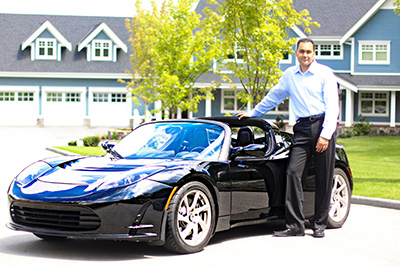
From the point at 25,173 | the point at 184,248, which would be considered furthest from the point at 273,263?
the point at 25,173

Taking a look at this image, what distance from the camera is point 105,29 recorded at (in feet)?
151

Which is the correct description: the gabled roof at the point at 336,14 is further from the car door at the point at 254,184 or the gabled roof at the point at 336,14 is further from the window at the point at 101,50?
the car door at the point at 254,184

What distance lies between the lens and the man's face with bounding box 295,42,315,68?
7.33 m

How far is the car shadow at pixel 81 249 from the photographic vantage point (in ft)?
19.6

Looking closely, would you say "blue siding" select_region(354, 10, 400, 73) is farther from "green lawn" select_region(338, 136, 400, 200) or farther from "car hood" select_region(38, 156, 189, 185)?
"car hood" select_region(38, 156, 189, 185)

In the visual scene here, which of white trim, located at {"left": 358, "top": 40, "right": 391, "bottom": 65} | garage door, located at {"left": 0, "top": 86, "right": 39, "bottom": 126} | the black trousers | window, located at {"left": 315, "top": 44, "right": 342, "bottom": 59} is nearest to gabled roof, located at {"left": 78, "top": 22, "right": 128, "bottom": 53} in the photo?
garage door, located at {"left": 0, "top": 86, "right": 39, "bottom": 126}

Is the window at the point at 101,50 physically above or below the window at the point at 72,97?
above

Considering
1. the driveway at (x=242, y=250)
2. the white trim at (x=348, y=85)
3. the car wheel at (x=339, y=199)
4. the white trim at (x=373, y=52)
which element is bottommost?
the driveway at (x=242, y=250)

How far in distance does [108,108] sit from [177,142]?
38793 mm

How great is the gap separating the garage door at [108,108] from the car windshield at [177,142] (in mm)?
38017

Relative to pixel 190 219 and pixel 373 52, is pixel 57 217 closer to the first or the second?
pixel 190 219

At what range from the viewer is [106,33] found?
46031 mm

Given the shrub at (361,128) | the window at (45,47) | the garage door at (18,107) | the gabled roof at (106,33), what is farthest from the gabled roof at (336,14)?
the garage door at (18,107)

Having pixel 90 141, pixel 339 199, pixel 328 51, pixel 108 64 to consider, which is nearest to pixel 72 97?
pixel 108 64
